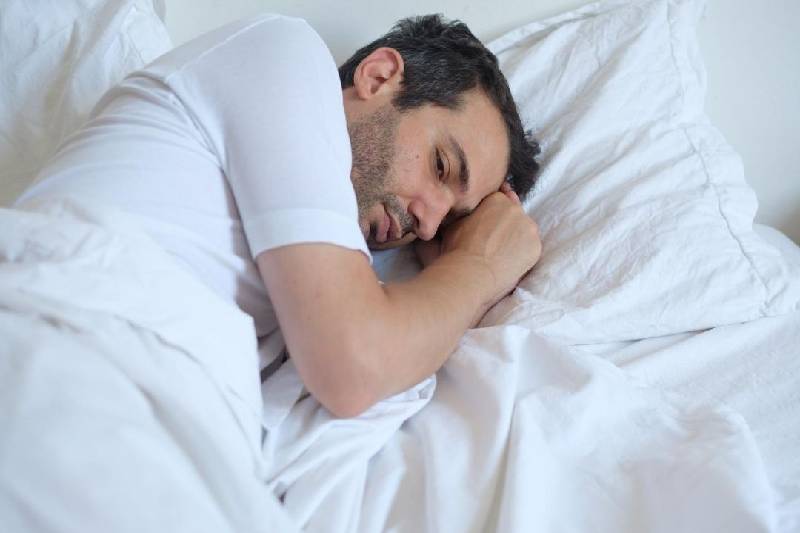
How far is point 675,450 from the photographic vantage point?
2.34 ft

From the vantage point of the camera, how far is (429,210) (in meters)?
1.00

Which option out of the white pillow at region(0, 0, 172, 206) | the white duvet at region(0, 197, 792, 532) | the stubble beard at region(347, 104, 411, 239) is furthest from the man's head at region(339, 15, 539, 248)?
the white pillow at region(0, 0, 172, 206)

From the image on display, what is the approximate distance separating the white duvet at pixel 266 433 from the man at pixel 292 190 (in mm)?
66

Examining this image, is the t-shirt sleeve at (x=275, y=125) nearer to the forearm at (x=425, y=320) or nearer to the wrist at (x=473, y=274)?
the forearm at (x=425, y=320)

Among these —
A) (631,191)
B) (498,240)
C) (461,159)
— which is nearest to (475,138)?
(461,159)

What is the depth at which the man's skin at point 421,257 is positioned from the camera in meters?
0.71

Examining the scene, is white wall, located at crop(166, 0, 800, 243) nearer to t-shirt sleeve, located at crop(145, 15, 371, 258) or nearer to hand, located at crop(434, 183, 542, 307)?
hand, located at crop(434, 183, 542, 307)

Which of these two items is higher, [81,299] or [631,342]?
[81,299]

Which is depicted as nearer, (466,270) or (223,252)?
(223,252)

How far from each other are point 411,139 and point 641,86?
475 millimetres

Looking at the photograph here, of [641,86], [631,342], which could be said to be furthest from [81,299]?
[641,86]

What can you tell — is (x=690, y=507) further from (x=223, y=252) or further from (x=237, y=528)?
(x=223, y=252)

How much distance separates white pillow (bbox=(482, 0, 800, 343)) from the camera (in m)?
0.96

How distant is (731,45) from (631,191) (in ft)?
1.58
